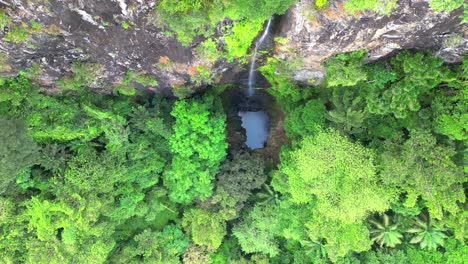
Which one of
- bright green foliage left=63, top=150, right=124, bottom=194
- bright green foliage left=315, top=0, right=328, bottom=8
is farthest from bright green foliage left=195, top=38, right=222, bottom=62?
bright green foliage left=63, top=150, right=124, bottom=194

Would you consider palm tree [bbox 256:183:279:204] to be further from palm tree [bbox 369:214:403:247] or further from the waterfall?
the waterfall

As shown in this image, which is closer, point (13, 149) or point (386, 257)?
point (13, 149)

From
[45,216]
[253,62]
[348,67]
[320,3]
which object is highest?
[320,3]

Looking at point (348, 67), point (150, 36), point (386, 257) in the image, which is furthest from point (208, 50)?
point (386, 257)

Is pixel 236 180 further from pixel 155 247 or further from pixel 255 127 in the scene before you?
pixel 155 247

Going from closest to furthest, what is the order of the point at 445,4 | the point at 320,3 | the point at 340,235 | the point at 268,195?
1. the point at 445,4
2. the point at 320,3
3. the point at 340,235
4. the point at 268,195

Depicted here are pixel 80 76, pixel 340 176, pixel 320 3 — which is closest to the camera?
pixel 320 3

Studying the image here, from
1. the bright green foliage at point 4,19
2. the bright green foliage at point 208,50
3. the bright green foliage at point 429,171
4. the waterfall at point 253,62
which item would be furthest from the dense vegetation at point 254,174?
the bright green foliage at point 4,19
